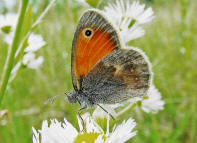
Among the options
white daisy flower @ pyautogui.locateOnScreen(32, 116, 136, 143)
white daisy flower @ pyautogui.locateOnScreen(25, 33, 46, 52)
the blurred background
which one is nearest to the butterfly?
white daisy flower @ pyautogui.locateOnScreen(25, 33, 46, 52)

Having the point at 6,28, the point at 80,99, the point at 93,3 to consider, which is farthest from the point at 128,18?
the point at 6,28

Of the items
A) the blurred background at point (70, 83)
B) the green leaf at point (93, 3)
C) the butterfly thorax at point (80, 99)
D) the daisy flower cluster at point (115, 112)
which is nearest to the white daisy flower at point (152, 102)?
the daisy flower cluster at point (115, 112)

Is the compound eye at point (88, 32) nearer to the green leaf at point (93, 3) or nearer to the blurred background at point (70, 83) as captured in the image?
the green leaf at point (93, 3)

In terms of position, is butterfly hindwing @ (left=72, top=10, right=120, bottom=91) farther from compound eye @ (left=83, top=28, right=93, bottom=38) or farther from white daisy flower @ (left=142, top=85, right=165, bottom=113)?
white daisy flower @ (left=142, top=85, right=165, bottom=113)

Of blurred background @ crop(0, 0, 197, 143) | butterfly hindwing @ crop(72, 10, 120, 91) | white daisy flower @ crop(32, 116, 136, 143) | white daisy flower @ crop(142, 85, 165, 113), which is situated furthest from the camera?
blurred background @ crop(0, 0, 197, 143)

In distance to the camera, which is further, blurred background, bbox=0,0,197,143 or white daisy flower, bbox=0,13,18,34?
blurred background, bbox=0,0,197,143

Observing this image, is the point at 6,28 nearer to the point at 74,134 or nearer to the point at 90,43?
the point at 90,43

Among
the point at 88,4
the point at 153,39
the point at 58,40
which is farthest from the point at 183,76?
the point at 88,4
